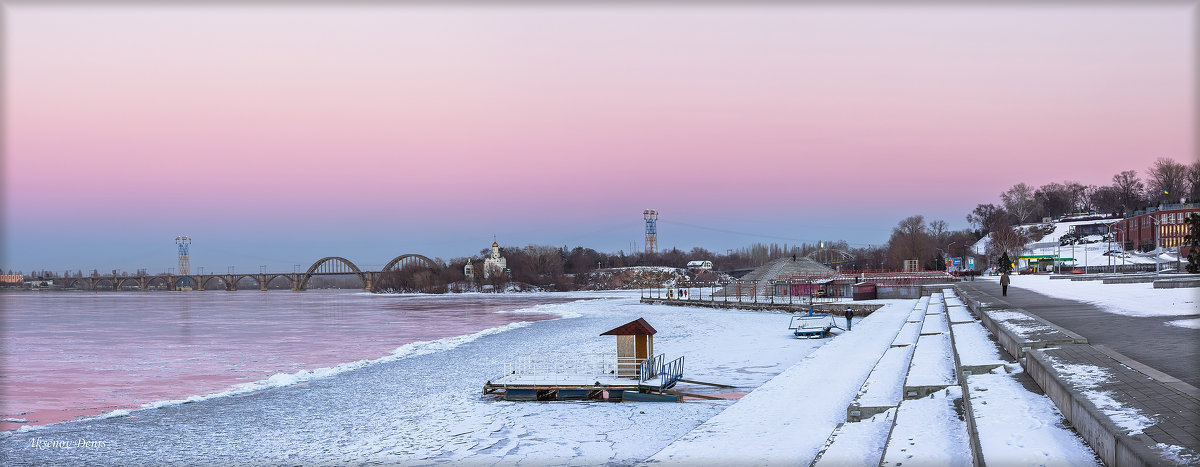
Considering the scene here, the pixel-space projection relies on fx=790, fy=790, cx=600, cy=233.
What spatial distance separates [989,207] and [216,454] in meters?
181

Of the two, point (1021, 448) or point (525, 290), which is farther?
point (525, 290)

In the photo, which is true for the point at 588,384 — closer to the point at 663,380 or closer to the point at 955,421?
the point at 663,380

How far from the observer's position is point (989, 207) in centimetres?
17062

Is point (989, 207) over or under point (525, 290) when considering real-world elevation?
over

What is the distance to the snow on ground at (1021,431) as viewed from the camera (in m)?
7.74

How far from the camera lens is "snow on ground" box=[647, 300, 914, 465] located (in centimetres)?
1225

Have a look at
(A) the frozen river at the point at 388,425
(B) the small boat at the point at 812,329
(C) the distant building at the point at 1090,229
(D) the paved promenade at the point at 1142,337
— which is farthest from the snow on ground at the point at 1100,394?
(C) the distant building at the point at 1090,229

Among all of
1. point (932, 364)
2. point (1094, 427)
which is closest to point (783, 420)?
point (932, 364)

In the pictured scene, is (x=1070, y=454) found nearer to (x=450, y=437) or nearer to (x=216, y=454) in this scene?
(x=450, y=437)

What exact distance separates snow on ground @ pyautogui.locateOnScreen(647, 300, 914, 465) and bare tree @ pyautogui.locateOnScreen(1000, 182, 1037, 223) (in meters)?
164

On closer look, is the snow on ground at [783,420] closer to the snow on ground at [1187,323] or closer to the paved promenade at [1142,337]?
the paved promenade at [1142,337]

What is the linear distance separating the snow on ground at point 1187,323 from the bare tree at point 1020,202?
163912 mm

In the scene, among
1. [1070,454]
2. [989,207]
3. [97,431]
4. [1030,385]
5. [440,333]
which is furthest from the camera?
[989,207]

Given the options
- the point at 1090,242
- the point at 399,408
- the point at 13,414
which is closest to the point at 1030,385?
the point at 399,408
